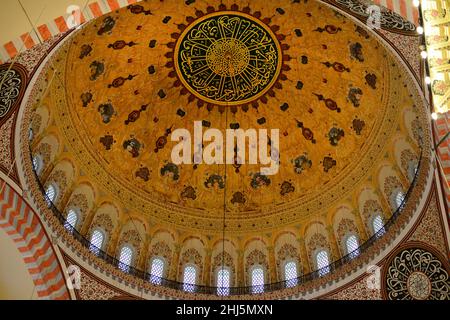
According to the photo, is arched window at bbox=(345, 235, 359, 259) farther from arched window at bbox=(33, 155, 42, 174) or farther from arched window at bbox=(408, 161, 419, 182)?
arched window at bbox=(33, 155, 42, 174)

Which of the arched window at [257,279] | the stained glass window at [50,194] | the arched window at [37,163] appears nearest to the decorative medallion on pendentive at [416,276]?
the arched window at [257,279]

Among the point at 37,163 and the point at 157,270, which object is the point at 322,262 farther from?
the point at 37,163

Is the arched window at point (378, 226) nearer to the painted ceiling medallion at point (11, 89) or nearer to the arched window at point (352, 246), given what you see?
the arched window at point (352, 246)

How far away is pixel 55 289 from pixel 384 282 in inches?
267

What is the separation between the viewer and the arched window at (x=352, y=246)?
13.6m

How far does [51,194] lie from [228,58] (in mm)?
5153

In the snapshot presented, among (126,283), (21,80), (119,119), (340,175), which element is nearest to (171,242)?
(126,283)

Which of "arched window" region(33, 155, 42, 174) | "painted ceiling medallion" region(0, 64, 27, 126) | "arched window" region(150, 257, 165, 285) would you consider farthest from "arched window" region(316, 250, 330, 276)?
"painted ceiling medallion" region(0, 64, 27, 126)

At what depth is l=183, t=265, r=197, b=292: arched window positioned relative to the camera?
1434cm

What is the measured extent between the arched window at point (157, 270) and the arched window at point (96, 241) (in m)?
1.36

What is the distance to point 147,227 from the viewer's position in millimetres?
14820

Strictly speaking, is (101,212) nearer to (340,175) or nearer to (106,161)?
(106,161)

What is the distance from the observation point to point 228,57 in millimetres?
14383

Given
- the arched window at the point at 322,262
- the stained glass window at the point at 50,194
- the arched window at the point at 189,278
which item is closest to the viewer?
the stained glass window at the point at 50,194
